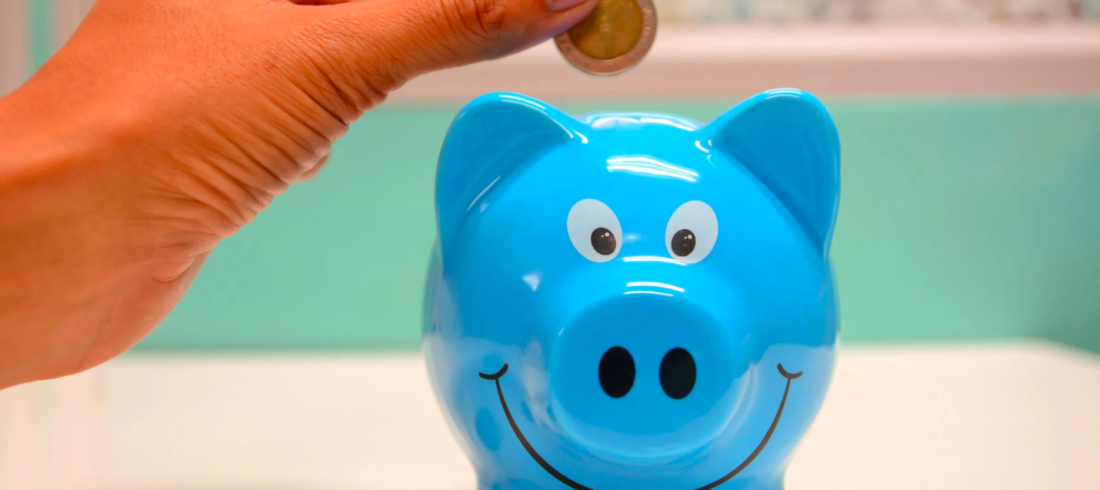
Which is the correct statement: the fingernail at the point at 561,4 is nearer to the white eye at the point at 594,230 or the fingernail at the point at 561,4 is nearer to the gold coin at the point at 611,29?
the gold coin at the point at 611,29

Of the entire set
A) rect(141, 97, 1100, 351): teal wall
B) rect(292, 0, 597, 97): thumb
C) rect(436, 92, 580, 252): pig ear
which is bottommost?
rect(436, 92, 580, 252): pig ear

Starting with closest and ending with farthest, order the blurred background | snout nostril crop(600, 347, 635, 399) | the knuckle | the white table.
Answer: snout nostril crop(600, 347, 635, 399) < the knuckle < the white table < the blurred background

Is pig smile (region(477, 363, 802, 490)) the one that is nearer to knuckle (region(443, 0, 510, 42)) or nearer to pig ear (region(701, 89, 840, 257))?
pig ear (region(701, 89, 840, 257))

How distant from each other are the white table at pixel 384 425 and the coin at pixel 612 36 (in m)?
0.46

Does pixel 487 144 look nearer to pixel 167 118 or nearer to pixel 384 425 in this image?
pixel 167 118

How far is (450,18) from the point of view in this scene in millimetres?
747

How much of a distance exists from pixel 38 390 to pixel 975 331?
1.58 metres

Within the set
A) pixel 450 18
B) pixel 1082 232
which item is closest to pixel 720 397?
pixel 450 18

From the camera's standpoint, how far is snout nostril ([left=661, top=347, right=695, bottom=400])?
644 millimetres

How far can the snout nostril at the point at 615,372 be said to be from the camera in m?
0.64

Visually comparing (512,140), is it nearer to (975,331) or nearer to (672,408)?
(672,408)

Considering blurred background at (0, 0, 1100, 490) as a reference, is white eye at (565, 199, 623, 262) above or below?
below

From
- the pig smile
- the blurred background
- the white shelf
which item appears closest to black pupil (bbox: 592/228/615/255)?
the pig smile

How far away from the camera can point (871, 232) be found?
1.62m
